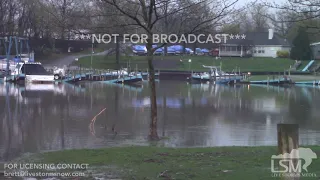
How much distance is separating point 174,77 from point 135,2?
58028 millimetres

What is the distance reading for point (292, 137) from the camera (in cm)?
645

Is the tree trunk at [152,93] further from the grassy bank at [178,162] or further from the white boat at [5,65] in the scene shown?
the white boat at [5,65]

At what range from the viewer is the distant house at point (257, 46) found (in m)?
97.2

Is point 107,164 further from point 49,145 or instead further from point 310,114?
point 310,114

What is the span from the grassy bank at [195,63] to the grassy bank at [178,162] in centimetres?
6526

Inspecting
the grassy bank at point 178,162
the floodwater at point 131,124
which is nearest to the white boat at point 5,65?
the floodwater at point 131,124

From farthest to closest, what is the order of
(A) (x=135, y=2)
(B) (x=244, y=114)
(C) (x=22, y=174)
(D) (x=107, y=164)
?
(B) (x=244, y=114)
(A) (x=135, y=2)
(D) (x=107, y=164)
(C) (x=22, y=174)

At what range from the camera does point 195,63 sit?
276 feet

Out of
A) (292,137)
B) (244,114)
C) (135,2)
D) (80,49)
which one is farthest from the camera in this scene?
(80,49)

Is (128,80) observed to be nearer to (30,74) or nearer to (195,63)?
(30,74)

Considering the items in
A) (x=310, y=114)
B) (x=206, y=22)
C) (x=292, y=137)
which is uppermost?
(x=206, y=22)

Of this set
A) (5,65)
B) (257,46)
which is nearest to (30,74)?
(5,65)

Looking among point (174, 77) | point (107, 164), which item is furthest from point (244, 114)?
point (174, 77)

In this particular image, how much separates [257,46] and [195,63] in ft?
71.6
